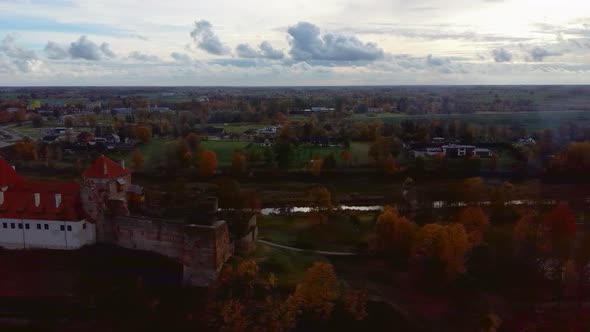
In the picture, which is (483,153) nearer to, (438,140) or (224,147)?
(438,140)

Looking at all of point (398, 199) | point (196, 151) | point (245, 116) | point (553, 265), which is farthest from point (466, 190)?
point (245, 116)

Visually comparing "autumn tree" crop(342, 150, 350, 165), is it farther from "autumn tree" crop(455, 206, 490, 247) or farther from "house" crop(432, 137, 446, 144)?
"autumn tree" crop(455, 206, 490, 247)

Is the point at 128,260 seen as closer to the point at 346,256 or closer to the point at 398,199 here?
the point at 346,256

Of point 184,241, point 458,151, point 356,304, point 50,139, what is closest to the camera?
point 356,304

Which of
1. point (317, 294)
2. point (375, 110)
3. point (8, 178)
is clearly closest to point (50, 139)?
point (8, 178)

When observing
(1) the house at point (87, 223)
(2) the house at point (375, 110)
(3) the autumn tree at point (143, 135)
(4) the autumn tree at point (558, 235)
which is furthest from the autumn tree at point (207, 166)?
(2) the house at point (375, 110)

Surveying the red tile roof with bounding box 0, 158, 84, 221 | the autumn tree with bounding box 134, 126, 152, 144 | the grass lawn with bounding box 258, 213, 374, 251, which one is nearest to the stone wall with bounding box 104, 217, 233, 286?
the red tile roof with bounding box 0, 158, 84, 221
